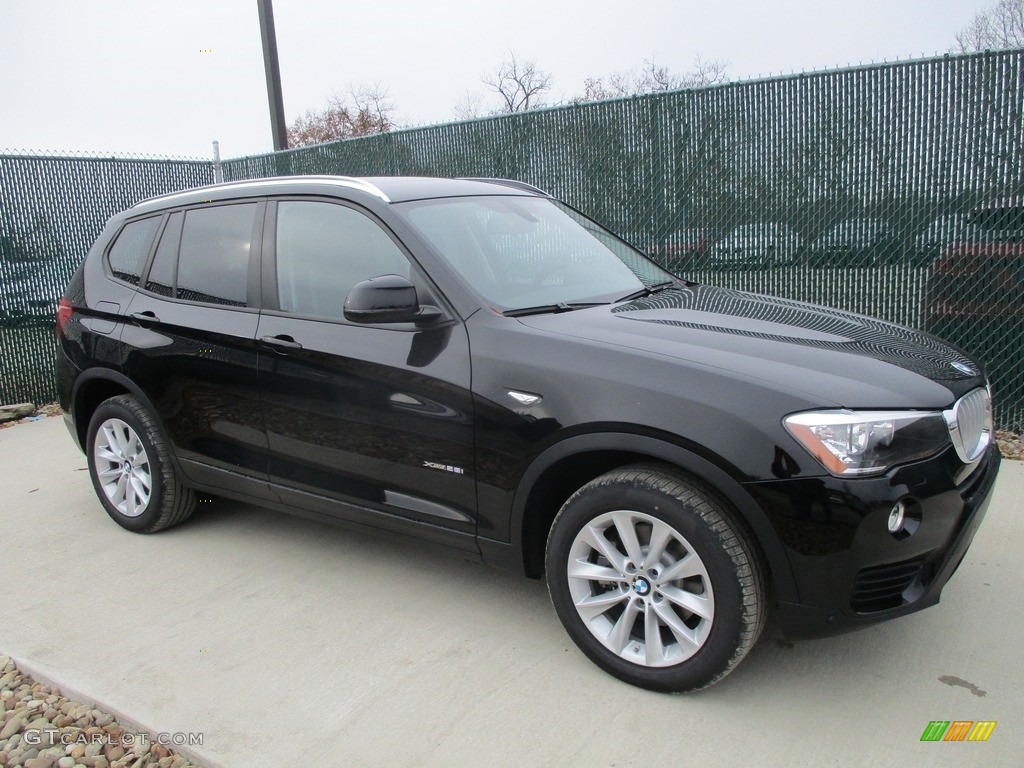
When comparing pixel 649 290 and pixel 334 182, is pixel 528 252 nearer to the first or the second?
pixel 649 290

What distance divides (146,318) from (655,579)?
9.60 ft

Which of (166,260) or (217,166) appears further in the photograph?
(217,166)

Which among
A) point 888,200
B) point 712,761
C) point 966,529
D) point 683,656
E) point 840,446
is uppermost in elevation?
point 888,200

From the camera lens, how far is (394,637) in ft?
10.6

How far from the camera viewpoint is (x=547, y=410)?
110 inches

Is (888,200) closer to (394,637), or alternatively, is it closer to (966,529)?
(966,529)

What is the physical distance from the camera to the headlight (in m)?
2.37

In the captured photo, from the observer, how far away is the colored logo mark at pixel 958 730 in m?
2.49

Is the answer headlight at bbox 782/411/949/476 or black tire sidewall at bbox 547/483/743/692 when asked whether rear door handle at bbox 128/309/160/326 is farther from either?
headlight at bbox 782/411/949/476

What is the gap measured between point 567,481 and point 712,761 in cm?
103

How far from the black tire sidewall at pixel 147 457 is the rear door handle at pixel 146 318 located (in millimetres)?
443

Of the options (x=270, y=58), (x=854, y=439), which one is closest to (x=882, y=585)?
(x=854, y=439)

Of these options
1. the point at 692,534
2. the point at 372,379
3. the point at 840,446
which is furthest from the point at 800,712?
the point at 372,379

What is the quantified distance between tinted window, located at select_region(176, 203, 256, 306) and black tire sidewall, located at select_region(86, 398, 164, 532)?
74cm
